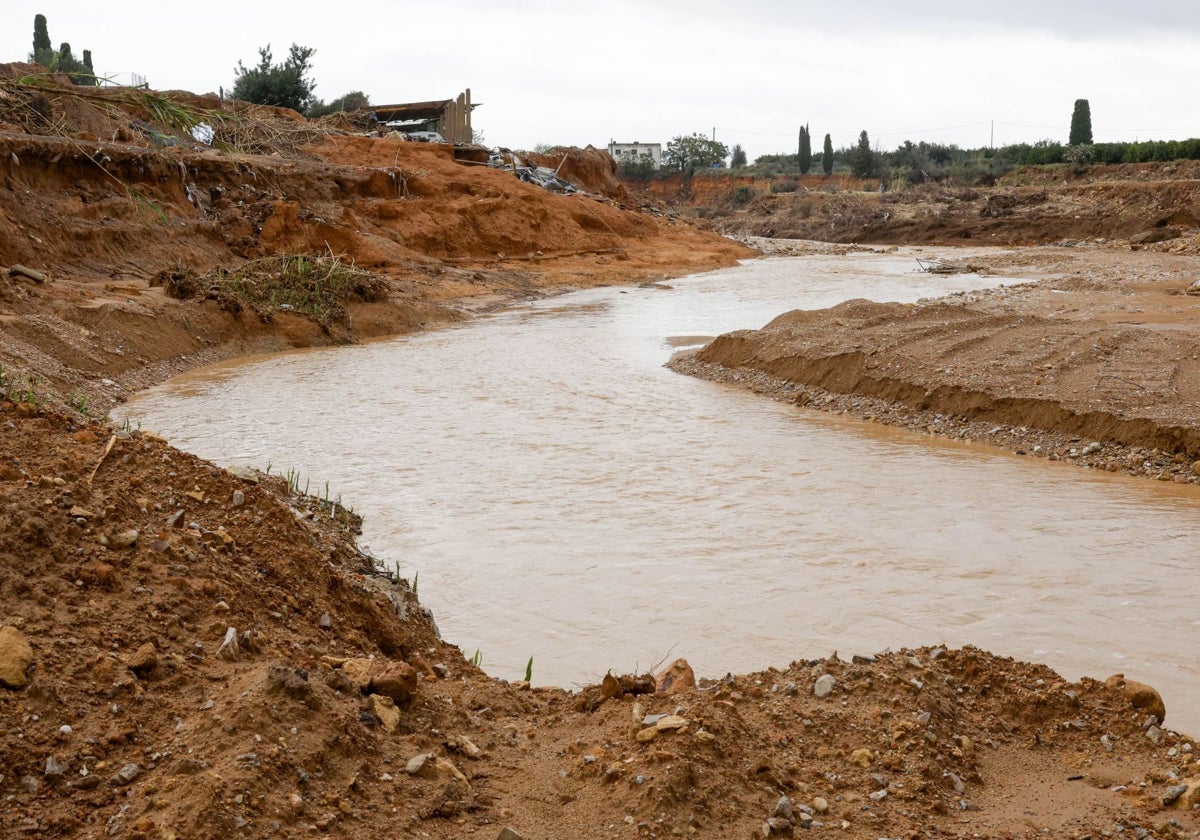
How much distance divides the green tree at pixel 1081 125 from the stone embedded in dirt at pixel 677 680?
50871mm

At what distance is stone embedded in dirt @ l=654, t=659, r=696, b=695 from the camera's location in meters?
3.33

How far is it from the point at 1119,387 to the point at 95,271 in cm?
1274

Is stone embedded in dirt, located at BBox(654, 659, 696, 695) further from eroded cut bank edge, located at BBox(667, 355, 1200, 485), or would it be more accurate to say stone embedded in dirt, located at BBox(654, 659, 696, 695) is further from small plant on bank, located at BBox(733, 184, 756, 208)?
small plant on bank, located at BBox(733, 184, 756, 208)

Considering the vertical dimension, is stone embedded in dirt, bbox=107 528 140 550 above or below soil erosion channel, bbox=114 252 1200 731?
above

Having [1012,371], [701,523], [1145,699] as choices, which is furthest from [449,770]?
[1012,371]

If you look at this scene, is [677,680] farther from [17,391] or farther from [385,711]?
[17,391]

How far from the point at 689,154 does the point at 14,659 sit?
60.9 meters

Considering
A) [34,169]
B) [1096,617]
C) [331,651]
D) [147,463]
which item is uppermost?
[34,169]

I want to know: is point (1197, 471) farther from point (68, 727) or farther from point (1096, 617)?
point (68, 727)

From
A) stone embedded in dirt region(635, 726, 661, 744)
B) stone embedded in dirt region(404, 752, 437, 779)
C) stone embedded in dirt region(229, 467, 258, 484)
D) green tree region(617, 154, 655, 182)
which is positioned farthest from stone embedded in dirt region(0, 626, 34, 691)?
green tree region(617, 154, 655, 182)

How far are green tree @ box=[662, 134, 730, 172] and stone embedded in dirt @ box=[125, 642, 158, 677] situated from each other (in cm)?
5957

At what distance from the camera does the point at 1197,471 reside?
23.6 feet

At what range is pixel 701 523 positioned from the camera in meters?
6.41

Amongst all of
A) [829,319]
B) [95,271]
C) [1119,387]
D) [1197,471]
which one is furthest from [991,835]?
[95,271]
